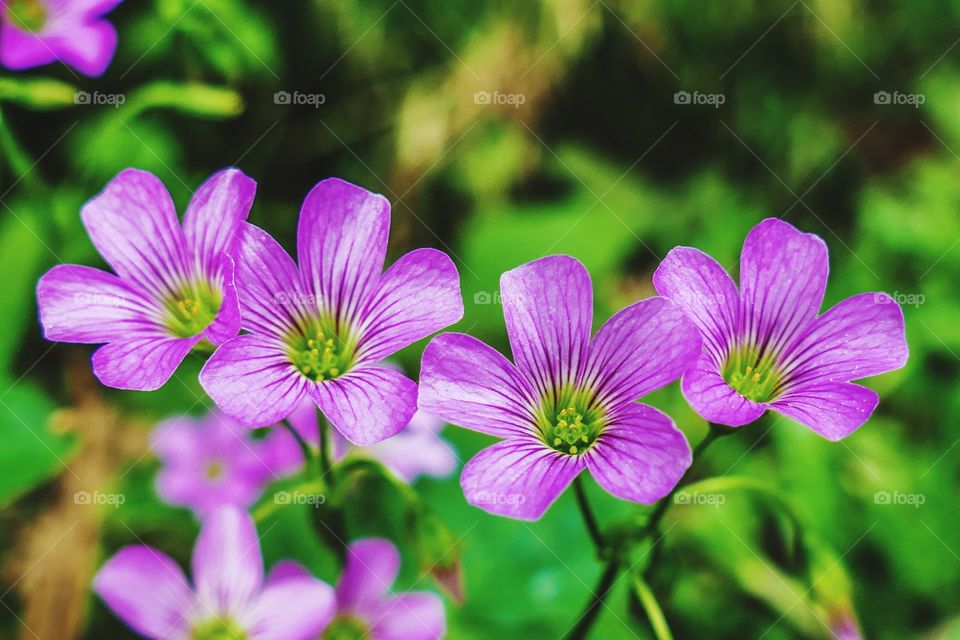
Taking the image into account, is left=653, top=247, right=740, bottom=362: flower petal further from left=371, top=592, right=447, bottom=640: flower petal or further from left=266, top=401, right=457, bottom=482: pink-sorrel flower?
left=266, top=401, right=457, bottom=482: pink-sorrel flower

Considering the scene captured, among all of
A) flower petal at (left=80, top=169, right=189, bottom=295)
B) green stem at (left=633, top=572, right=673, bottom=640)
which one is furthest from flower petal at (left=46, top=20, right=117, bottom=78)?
green stem at (left=633, top=572, right=673, bottom=640)

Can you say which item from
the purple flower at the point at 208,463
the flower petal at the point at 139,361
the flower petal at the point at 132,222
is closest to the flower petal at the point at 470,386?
the flower petal at the point at 139,361

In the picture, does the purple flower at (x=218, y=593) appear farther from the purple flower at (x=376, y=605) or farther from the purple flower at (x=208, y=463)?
the purple flower at (x=208, y=463)

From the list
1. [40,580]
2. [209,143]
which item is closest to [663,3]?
[209,143]

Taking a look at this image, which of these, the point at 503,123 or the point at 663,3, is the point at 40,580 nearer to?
the point at 503,123

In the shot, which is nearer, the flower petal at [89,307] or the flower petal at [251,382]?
the flower petal at [251,382]

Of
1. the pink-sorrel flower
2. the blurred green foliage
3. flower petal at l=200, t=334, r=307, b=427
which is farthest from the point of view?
the blurred green foliage
